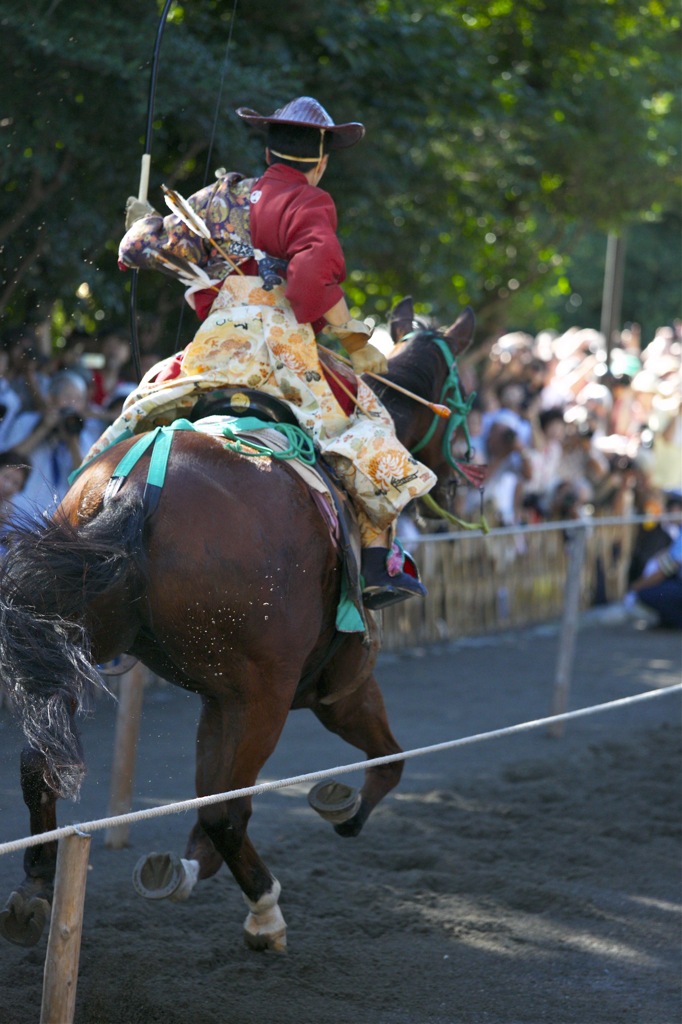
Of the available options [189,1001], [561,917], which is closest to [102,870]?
[189,1001]

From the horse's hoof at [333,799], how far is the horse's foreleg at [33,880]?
1.03 m

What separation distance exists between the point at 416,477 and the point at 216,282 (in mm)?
899

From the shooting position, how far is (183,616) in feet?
11.3

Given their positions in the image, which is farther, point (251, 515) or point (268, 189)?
point (268, 189)

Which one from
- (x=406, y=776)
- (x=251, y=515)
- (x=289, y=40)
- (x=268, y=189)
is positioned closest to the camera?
(x=251, y=515)

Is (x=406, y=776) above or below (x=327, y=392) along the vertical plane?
below

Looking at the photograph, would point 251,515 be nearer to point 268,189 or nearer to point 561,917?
point 268,189

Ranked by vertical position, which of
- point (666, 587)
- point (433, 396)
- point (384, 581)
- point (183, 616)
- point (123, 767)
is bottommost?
point (666, 587)

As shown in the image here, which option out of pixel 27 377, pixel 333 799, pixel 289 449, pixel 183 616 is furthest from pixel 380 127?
pixel 183 616

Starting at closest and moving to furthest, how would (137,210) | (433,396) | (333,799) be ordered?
(137,210), (333,799), (433,396)

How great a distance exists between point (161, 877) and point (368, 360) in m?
1.85

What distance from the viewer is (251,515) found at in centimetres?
356

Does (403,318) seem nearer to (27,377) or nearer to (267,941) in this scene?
(267,941)

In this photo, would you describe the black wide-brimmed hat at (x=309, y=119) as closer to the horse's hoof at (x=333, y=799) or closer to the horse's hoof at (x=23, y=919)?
the horse's hoof at (x=333, y=799)
